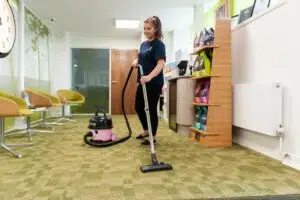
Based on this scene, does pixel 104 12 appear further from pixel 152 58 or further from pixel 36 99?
pixel 152 58

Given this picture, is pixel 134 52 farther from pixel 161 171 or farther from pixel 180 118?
pixel 161 171

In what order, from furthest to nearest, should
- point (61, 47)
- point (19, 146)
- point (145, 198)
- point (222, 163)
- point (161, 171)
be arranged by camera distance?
point (61, 47) → point (19, 146) → point (222, 163) → point (161, 171) → point (145, 198)

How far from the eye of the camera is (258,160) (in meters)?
2.52

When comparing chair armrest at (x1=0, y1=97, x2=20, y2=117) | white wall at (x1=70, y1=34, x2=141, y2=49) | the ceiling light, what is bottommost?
chair armrest at (x1=0, y1=97, x2=20, y2=117)

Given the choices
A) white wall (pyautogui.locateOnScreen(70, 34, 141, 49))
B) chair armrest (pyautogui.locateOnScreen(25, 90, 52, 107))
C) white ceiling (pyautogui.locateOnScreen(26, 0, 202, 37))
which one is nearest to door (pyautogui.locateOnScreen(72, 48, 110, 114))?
white wall (pyautogui.locateOnScreen(70, 34, 141, 49))

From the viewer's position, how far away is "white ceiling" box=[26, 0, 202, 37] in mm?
5176

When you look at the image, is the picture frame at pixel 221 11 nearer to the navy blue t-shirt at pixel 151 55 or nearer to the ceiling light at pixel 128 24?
the navy blue t-shirt at pixel 151 55

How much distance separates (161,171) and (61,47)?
6700mm

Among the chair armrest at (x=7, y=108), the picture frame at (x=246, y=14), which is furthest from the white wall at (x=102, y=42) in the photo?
the chair armrest at (x=7, y=108)

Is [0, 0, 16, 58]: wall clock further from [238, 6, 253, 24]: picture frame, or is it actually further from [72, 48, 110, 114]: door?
[72, 48, 110, 114]: door

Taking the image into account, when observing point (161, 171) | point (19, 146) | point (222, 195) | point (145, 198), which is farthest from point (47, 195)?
point (19, 146)

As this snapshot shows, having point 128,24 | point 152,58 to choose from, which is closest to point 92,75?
point 128,24

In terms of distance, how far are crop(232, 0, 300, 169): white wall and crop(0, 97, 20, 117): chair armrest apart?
95.4 inches

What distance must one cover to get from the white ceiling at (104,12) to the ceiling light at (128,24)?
0.55ft
